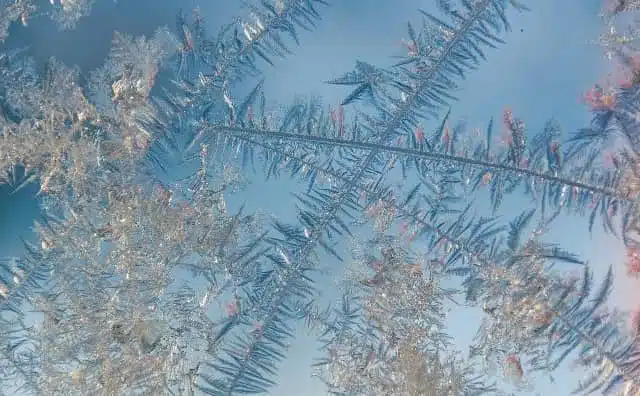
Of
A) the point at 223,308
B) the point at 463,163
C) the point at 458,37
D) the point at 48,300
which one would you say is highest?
the point at 458,37

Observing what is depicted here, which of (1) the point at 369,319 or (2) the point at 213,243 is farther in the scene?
(2) the point at 213,243

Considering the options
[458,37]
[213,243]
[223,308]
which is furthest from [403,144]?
[223,308]

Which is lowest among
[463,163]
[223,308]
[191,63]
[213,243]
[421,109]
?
[223,308]

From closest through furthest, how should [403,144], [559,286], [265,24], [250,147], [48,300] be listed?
[559,286] → [403,144] → [250,147] → [265,24] → [48,300]

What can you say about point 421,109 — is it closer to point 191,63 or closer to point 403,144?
point 403,144

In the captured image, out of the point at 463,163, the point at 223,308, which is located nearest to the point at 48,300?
the point at 223,308

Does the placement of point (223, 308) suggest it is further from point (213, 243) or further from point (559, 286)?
point (559, 286)

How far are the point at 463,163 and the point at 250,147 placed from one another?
104 centimetres

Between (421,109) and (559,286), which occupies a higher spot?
(421,109)

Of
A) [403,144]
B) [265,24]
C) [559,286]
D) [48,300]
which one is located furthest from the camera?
[48,300]

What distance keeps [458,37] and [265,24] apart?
1.07 m

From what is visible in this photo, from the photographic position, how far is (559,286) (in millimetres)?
2166

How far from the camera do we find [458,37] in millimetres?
2172

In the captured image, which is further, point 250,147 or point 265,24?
point 265,24
